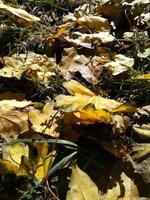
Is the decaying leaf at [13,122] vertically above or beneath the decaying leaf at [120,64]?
beneath

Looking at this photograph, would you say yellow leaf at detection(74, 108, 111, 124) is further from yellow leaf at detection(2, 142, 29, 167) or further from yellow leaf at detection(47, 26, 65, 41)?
yellow leaf at detection(47, 26, 65, 41)

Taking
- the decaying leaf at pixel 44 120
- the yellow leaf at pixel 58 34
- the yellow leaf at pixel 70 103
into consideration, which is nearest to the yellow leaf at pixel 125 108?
the yellow leaf at pixel 70 103

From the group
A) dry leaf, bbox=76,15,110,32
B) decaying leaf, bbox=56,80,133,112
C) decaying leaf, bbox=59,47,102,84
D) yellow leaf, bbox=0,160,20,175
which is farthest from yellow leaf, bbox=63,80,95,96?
dry leaf, bbox=76,15,110,32

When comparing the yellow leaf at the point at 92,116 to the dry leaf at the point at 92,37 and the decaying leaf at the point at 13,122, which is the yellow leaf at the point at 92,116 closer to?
the decaying leaf at the point at 13,122

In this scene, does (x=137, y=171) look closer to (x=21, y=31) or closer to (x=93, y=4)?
(x=21, y=31)

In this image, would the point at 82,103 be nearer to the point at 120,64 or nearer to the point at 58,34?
the point at 120,64

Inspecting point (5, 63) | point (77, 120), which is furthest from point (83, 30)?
point (77, 120)
